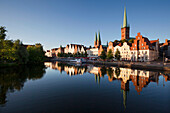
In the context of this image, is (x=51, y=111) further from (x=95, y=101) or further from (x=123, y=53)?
(x=123, y=53)

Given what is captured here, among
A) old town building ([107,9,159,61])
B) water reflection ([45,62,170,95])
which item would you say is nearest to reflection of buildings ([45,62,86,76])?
water reflection ([45,62,170,95])

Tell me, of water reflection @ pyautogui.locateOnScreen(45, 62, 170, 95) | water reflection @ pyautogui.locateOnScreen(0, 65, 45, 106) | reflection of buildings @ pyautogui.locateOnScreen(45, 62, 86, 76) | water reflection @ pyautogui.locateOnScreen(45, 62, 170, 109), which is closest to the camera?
water reflection @ pyautogui.locateOnScreen(0, 65, 45, 106)

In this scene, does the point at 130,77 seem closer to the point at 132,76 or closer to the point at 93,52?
the point at 132,76

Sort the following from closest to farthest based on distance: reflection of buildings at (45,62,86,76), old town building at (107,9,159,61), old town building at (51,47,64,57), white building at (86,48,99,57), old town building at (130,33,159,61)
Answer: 1. reflection of buildings at (45,62,86,76)
2. old town building at (130,33,159,61)
3. old town building at (107,9,159,61)
4. white building at (86,48,99,57)
5. old town building at (51,47,64,57)

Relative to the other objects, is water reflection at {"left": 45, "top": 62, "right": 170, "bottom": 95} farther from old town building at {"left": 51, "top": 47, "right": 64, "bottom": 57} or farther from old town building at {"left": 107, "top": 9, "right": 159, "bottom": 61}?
old town building at {"left": 51, "top": 47, "right": 64, "bottom": 57}

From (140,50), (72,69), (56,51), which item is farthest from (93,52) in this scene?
(56,51)

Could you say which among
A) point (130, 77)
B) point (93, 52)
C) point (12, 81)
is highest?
point (93, 52)

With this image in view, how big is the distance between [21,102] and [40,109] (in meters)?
3.60

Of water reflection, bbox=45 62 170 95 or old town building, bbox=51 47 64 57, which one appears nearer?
water reflection, bbox=45 62 170 95

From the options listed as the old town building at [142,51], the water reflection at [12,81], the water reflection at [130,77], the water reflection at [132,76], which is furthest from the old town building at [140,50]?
the water reflection at [12,81]

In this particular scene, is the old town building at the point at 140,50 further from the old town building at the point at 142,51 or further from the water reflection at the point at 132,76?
the water reflection at the point at 132,76

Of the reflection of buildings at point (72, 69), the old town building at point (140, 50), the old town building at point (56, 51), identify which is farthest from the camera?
the old town building at point (56, 51)

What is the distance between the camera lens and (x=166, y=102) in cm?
1237

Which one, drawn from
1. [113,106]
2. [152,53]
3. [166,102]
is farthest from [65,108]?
[152,53]
